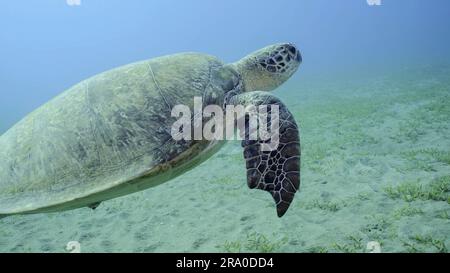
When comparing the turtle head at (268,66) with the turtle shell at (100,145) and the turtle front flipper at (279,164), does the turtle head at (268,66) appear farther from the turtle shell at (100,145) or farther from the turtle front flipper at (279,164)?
the turtle front flipper at (279,164)

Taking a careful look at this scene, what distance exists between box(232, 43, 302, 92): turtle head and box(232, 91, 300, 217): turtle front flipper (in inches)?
51.2

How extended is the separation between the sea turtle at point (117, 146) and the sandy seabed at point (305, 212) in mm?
1403

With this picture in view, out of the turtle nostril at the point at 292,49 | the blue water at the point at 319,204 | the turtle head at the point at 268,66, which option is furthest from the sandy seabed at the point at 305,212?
the turtle nostril at the point at 292,49

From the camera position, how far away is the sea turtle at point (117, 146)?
277 cm

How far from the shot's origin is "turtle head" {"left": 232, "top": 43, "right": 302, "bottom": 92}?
161 inches

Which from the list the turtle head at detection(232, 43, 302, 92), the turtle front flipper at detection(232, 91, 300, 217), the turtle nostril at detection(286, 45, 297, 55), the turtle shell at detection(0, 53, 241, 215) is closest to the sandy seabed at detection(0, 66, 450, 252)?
the turtle front flipper at detection(232, 91, 300, 217)

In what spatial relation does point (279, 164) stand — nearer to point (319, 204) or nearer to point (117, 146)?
point (117, 146)

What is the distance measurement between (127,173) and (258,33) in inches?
6536

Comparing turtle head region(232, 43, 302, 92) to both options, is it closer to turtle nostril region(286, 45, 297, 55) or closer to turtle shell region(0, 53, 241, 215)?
turtle nostril region(286, 45, 297, 55)

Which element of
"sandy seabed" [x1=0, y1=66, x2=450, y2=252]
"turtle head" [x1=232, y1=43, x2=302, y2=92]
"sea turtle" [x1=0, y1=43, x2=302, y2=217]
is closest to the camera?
"sea turtle" [x1=0, y1=43, x2=302, y2=217]

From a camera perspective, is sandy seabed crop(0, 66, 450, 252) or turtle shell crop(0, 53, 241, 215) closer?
turtle shell crop(0, 53, 241, 215)

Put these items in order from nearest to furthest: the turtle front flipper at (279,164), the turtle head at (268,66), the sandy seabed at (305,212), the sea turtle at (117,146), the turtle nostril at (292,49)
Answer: the turtle front flipper at (279,164) → the sea turtle at (117,146) → the sandy seabed at (305,212) → the turtle head at (268,66) → the turtle nostril at (292,49)
